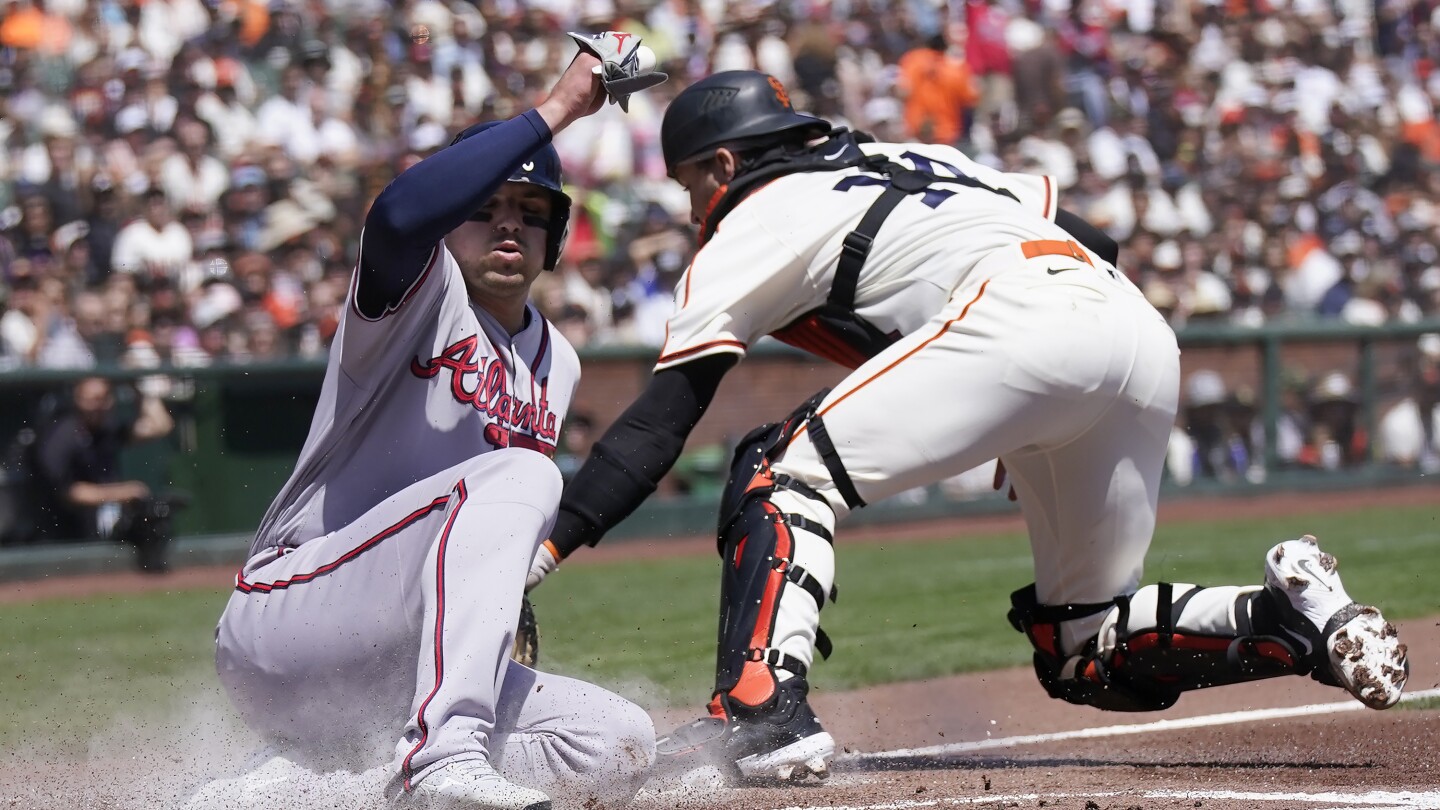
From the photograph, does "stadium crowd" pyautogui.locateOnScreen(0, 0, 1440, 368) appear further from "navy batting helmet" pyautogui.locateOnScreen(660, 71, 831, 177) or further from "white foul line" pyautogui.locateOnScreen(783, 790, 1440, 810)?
"white foul line" pyautogui.locateOnScreen(783, 790, 1440, 810)

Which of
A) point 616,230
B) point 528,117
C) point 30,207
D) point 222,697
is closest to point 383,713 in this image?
point 528,117

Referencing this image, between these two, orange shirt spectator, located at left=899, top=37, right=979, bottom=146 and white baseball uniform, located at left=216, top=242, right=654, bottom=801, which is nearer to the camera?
white baseball uniform, located at left=216, top=242, right=654, bottom=801

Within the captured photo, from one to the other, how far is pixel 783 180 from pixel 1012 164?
10246 mm

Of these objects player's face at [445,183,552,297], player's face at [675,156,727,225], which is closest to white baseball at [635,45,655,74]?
player's face at [445,183,552,297]

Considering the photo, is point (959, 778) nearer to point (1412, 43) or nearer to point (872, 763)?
point (872, 763)

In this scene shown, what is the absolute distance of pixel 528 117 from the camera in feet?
10.4

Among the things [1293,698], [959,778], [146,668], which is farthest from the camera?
[146,668]

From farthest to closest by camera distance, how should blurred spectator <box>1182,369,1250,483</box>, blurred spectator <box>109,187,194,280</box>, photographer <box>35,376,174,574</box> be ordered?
blurred spectator <box>1182,369,1250,483</box>, blurred spectator <box>109,187,194,280</box>, photographer <box>35,376,174,574</box>

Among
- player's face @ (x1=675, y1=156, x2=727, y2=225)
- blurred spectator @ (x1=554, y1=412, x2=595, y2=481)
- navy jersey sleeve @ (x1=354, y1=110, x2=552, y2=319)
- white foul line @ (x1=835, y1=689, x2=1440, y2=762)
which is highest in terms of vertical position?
navy jersey sleeve @ (x1=354, y1=110, x2=552, y2=319)

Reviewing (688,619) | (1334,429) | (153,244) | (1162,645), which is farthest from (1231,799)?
(1334,429)

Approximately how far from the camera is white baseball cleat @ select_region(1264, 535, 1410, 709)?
367cm

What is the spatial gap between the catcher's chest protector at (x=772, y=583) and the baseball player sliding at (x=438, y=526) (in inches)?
10.4

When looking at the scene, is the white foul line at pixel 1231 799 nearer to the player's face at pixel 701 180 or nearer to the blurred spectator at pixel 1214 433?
the player's face at pixel 701 180

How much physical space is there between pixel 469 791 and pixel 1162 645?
1936 millimetres
